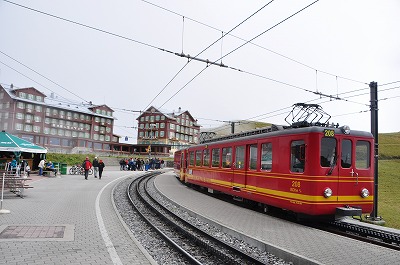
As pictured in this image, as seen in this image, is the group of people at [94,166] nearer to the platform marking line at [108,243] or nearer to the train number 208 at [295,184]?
the platform marking line at [108,243]

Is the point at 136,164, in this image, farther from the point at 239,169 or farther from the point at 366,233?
the point at 366,233

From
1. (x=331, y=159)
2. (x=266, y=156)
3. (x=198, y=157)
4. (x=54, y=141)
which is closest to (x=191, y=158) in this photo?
(x=198, y=157)

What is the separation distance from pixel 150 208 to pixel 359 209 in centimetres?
761

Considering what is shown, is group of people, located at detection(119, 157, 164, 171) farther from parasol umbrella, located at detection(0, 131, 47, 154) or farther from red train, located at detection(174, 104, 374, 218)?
red train, located at detection(174, 104, 374, 218)

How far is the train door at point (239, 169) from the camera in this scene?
1292 centimetres

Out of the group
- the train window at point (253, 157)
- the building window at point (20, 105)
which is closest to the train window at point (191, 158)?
the train window at point (253, 157)

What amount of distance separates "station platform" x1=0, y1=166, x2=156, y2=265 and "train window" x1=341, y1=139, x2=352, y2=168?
6.11 metres

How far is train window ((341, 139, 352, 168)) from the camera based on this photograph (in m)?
9.67

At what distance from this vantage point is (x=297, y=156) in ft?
31.8

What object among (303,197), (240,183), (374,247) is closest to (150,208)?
(240,183)

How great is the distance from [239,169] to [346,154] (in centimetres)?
446

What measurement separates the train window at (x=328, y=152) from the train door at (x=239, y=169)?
3.89m

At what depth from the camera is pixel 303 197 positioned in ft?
30.1

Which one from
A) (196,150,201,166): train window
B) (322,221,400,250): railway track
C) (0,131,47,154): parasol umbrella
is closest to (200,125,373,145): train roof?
(322,221,400,250): railway track
